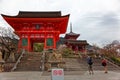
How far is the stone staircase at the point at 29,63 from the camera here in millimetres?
31359

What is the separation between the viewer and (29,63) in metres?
33.8

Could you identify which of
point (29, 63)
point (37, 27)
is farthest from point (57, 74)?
point (37, 27)

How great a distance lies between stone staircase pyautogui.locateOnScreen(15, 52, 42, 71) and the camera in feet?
103

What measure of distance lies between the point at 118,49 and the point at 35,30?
26.3 m

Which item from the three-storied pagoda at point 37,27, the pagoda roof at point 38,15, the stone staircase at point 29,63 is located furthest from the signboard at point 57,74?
the pagoda roof at point 38,15

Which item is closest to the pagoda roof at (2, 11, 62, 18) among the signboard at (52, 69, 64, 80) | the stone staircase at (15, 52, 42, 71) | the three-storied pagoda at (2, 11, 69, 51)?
the three-storied pagoda at (2, 11, 69, 51)

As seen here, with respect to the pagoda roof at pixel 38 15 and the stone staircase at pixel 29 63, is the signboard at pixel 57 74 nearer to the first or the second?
the stone staircase at pixel 29 63

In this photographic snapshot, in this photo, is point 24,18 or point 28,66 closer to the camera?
point 28,66

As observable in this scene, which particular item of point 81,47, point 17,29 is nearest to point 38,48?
point 81,47

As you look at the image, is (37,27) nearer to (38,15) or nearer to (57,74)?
(38,15)

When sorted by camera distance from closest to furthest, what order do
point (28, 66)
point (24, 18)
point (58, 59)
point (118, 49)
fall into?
point (58, 59), point (28, 66), point (24, 18), point (118, 49)

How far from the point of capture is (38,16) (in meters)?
52.8

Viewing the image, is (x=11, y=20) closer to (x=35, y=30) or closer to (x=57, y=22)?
(x=35, y=30)

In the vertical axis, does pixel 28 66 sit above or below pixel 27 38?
below
